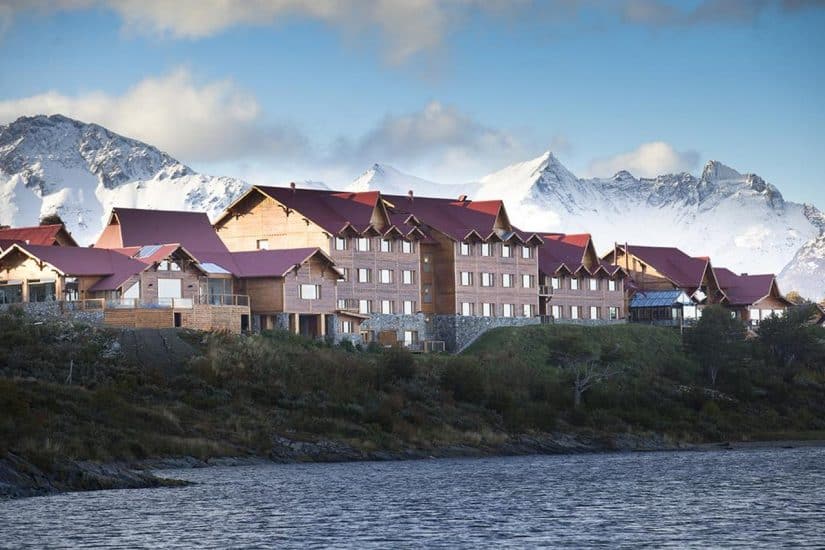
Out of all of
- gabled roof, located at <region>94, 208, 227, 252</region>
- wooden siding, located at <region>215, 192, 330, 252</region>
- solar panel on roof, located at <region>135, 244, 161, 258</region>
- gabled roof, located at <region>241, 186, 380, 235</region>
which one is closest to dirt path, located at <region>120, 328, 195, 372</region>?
solar panel on roof, located at <region>135, 244, 161, 258</region>

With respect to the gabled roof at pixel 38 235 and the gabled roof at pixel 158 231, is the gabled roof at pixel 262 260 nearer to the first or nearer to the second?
the gabled roof at pixel 158 231

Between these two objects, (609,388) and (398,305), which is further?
(398,305)

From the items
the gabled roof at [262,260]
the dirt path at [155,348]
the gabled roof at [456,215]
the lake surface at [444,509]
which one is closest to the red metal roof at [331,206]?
the gabled roof at [456,215]

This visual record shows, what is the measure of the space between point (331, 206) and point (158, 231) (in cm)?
1207

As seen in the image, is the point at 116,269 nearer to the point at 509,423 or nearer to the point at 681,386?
the point at 509,423

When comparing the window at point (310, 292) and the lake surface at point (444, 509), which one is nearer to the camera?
the lake surface at point (444, 509)

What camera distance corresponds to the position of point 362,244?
10800 centimetres

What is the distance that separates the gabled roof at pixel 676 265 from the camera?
13600cm

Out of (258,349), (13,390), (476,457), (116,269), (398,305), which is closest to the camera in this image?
(13,390)

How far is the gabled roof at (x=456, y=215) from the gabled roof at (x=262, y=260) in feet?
40.9

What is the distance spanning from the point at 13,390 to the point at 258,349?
21.4m

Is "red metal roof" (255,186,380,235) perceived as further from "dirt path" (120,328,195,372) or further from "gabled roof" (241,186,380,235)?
"dirt path" (120,328,195,372)

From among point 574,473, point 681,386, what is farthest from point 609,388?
point 574,473

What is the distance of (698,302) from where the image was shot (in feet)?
441
